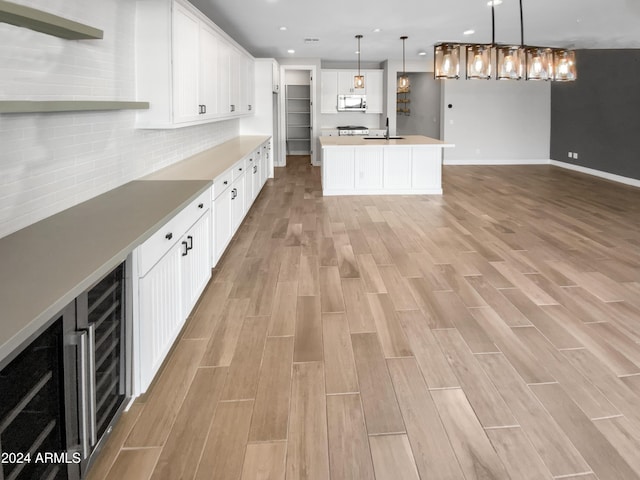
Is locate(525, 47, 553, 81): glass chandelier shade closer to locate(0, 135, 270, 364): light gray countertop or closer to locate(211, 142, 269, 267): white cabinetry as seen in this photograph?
locate(211, 142, 269, 267): white cabinetry

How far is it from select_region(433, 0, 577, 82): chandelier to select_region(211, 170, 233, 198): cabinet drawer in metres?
2.10

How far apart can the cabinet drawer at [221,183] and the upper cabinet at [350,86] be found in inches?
316

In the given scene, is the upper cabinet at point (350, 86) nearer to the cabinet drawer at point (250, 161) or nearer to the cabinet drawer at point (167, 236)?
the cabinet drawer at point (250, 161)

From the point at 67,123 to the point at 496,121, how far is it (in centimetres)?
1141

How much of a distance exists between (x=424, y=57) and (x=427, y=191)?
178 inches

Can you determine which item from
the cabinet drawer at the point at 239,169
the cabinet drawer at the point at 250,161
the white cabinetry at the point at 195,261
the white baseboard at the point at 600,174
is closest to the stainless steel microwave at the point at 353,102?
the white baseboard at the point at 600,174

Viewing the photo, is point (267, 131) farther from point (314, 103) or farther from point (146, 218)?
point (146, 218)

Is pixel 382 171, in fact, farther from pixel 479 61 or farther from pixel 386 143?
pixel 479 61

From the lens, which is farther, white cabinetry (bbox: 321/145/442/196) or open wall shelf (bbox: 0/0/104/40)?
white cabinetry (bbox: 321/145/442/196)

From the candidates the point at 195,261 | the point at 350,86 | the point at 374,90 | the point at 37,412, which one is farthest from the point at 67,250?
the point at 374,90

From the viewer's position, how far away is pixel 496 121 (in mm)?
12484

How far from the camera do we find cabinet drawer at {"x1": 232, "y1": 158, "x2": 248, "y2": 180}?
17.4 ft

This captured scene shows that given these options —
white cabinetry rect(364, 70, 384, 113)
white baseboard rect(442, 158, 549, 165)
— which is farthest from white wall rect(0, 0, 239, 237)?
white baseboard rect(442, 158, 549, 165)

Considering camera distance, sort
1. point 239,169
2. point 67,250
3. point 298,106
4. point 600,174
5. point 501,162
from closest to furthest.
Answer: point 67,250
point 239,169
point 600,174
point 501,162
point 298,106
